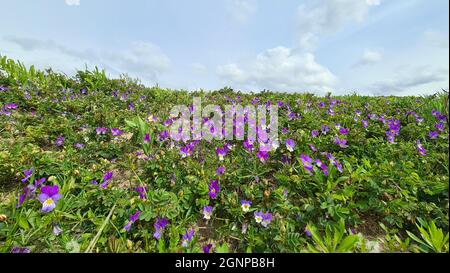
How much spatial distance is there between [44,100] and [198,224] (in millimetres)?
4237

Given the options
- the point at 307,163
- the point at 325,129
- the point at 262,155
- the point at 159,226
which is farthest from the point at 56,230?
the point at 325,129

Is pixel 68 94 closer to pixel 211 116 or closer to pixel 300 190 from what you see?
pixel 211 116

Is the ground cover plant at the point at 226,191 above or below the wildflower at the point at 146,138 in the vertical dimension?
below

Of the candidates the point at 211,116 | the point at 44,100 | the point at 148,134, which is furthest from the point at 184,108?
the point at 44,100

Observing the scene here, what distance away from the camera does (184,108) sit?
4863 millimetres

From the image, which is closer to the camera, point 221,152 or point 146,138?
point 221,152

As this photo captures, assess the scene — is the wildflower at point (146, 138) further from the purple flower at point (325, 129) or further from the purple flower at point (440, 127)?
the purple flower at point (440, 127)

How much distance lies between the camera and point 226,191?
7.97 ft

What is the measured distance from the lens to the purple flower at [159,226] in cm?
196

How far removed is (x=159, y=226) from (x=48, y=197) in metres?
1.00

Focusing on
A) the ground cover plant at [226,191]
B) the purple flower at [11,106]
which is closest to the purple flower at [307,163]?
the ground cover plant at [226,191]

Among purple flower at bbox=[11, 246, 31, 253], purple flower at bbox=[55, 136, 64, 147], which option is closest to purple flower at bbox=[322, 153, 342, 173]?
purple flower at bbox=[11, 246, 31, 253]

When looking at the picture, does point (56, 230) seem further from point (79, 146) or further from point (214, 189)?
point (79, 146)

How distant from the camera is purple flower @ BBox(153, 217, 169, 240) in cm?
196
